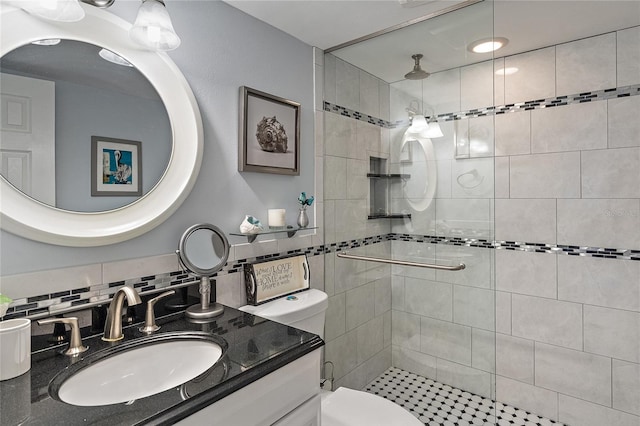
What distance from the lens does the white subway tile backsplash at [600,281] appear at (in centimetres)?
199

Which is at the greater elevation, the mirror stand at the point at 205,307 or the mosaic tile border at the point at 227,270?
the mosaic tile border at the point at 227,270

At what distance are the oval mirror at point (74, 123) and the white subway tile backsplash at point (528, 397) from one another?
2.44 metres

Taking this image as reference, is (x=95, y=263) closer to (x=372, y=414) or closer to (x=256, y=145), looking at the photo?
(x=256, y=145)

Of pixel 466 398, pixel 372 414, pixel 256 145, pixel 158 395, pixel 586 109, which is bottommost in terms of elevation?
pixel 466 398

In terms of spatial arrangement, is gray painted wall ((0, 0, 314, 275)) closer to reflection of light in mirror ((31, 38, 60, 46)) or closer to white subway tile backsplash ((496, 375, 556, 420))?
reflection of light in mirror ((31, 38, 60, 46))

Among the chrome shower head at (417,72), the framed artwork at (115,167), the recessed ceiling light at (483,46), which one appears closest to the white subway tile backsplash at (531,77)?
the recessed ceiling light at (483,46)

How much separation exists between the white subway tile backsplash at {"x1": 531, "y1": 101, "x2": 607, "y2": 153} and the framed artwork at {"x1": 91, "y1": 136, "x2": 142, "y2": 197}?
224 centimetres

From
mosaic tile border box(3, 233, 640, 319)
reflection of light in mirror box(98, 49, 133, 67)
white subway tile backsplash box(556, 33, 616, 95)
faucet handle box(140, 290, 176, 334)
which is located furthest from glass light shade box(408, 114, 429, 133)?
faucet handle box(140, 290, 176, 334)

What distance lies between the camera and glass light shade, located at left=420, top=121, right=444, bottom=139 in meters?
1.82

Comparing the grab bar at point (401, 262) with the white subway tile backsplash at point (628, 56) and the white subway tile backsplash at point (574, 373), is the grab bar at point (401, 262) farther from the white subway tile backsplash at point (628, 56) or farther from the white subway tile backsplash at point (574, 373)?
the white subway tile backsplash at point (628, 56)

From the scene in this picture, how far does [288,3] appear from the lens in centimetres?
165

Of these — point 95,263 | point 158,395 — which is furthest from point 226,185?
point 158,395

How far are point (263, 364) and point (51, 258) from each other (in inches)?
29.8

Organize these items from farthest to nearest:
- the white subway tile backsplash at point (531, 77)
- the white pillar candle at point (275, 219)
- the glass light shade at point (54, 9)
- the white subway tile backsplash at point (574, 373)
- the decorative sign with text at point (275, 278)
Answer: the white subway tile backsplash at point (531, 77) → the white subway tile backsplash at point (574, 373) → the white pillar candle at point (275, 219) → the decorative sign with text at point (275, 278) → the glass light shade at point (54, 9)
